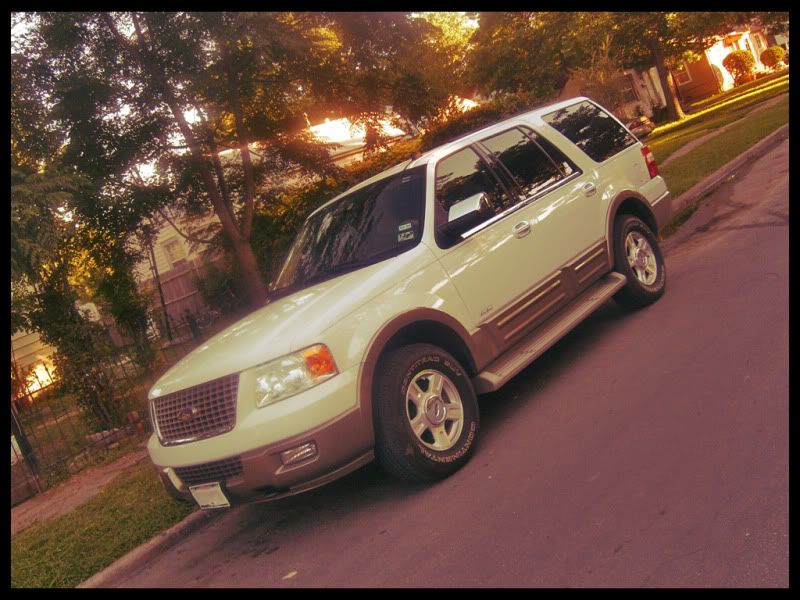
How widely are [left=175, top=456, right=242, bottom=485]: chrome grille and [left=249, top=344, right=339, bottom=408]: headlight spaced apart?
14.8 inches

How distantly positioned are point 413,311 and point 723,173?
9522 mm

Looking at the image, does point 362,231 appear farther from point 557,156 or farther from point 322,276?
point 557,156

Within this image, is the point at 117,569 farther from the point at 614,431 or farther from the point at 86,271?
the point at 86,271

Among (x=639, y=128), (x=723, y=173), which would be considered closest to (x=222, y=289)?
(x=639, y=128)

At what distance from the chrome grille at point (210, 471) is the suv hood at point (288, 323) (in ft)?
1.65

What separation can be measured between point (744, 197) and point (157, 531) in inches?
354

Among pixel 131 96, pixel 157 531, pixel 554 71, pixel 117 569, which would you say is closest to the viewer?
pixel 117 569

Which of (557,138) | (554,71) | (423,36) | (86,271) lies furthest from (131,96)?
(554,71)

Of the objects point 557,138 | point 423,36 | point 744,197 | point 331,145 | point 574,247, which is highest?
point 423,36

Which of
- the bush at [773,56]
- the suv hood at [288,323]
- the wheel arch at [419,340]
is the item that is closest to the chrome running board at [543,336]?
the wheel arch at [419,340]

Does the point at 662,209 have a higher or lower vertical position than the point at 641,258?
higher

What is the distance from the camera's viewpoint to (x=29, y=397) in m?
8.58

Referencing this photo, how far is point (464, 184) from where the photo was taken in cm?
597

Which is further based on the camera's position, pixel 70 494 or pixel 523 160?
pixel 70 494
